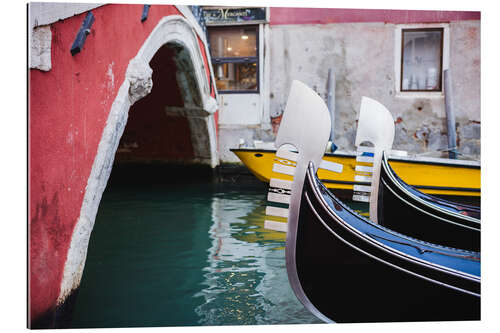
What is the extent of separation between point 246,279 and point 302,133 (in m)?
0.82

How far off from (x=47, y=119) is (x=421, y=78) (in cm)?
Answer: 355

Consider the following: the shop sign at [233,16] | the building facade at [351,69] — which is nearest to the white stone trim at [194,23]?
the building facade at [351,69]

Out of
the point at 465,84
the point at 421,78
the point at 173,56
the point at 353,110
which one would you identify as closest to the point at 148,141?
the point at 173,56

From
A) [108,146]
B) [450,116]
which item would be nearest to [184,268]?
[108,146]

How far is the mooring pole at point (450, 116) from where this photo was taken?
3648 millimetres

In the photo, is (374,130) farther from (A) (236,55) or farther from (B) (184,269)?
(A) (236,55)

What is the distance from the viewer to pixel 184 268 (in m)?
1.96

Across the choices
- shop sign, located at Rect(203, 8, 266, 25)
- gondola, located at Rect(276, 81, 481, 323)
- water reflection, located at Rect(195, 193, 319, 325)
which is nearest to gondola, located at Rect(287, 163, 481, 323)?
gondola, located at Rect(276, 81, 481, 323)

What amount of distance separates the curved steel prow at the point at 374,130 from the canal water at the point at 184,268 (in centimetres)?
54

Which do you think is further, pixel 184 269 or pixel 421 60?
pixel 421 60

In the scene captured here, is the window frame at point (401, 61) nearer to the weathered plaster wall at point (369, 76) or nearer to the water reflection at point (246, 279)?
the weathered plaster wall at point (369, 76)

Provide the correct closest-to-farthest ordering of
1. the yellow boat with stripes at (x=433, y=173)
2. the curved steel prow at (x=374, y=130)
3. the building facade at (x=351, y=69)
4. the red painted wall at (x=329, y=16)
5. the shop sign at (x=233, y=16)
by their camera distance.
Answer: the curved steel prow at (x=374, y=130) → the yellow boat with stripes at (x=433, y=173) → the building facade at (x=351, y=69) → the red painted wall at (x=329, y=16) → the shop sign at (x=233, y=16)
